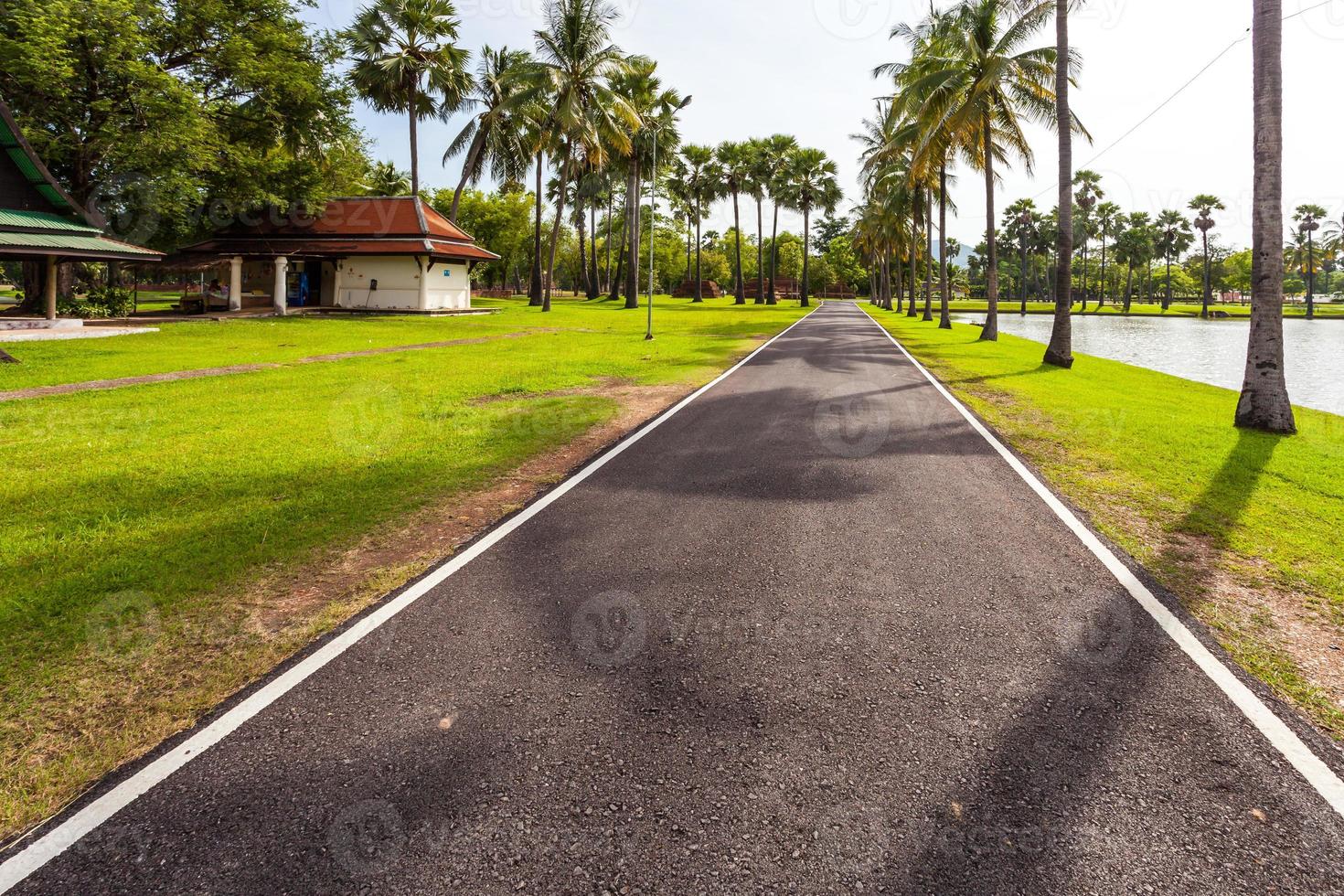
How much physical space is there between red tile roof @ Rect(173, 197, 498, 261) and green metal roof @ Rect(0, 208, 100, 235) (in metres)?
9.96

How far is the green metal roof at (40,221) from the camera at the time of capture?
68.4ft

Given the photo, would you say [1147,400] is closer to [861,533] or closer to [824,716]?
[861,533]

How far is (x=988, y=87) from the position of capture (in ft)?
80.9

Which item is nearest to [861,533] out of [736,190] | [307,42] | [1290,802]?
[1290,802]

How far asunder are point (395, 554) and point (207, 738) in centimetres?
229

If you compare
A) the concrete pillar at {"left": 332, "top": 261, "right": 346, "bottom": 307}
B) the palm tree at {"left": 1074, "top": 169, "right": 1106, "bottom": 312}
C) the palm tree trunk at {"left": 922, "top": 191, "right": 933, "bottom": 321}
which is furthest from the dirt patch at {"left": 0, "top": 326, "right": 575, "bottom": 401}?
the palm tree at {"left": 1074, "top": 169, "right": 1106, "bottom": 312}

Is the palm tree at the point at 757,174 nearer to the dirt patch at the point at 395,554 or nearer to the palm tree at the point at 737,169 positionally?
the palm tree at the point at 737,169

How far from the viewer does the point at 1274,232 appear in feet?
34.1

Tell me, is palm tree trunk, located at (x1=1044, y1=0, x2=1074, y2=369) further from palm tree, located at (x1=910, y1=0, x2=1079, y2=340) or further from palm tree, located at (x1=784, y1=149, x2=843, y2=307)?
palm tree, located at (x1=784, y1=149, x2=843, y2=307)

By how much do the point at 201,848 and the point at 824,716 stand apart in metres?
2.41

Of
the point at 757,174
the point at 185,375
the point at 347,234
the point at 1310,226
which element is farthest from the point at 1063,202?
the point at 1310,226

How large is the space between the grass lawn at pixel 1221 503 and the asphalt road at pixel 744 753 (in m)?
0.56

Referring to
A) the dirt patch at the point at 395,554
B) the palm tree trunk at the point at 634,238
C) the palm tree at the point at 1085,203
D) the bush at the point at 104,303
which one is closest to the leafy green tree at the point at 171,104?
the bush at the point at 104,303

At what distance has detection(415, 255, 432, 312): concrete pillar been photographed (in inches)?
1409
